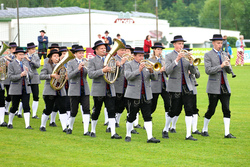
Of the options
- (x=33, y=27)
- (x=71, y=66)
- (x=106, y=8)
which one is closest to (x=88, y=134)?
(x=71, y=66)

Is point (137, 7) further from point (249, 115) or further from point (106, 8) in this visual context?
point (249, 115)

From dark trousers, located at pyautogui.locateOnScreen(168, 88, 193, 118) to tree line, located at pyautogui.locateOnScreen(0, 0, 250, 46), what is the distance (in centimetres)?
3649

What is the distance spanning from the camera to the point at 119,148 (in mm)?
9898

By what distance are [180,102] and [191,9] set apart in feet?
247

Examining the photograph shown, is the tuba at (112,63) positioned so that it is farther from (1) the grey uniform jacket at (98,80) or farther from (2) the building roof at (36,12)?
(2) the building roof at (36,12)

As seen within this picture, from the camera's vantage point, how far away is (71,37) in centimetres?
4594

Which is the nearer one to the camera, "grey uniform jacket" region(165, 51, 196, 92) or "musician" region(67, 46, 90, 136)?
"grey uniform jacket" region(165, 51, 196, 92)

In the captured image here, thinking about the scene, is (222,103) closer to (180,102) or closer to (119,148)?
(180,102)

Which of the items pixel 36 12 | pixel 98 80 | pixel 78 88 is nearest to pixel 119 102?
pixel 78 88

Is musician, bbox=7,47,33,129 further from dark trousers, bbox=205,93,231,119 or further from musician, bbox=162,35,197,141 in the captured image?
dark trousers, bbox=205,93,231,119

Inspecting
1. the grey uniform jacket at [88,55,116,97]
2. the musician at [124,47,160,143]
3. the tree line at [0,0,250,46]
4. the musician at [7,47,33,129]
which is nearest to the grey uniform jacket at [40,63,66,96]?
the musician at [7,47,33,129]

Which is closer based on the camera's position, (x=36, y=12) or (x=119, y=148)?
(x=119, y=148)

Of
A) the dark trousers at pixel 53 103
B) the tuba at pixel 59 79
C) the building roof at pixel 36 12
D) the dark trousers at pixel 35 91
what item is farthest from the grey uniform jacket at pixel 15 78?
the building roof at pixel 36 12

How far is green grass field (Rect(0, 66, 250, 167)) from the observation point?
865cm
